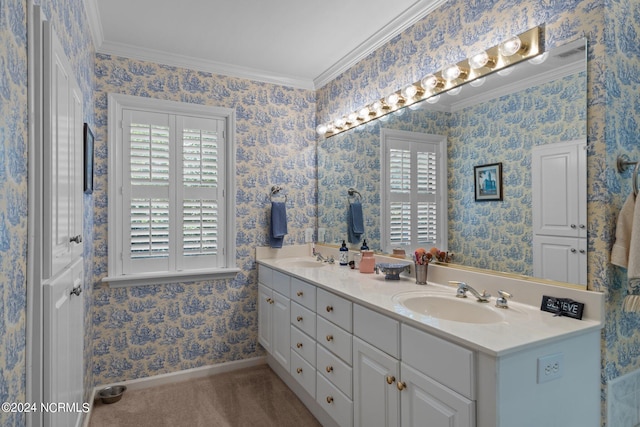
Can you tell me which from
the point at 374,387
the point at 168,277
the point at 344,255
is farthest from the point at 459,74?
the point at 168,277

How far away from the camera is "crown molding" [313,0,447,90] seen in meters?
2.25

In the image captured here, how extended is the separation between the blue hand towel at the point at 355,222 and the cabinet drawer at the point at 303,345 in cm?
88

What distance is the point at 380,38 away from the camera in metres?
2.64

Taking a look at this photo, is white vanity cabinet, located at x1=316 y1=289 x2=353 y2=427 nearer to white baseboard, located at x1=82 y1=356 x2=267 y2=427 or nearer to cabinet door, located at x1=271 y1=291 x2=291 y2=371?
cabinet door, located at x1=271 y1=291 x2=291 y2=371

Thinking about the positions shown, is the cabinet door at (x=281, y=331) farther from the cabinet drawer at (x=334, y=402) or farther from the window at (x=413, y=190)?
the window at (x=413, y=190)

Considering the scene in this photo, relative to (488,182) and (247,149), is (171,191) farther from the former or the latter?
(488,182)

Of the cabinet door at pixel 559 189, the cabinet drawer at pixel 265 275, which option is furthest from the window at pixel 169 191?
the cabinet door at pixel 559 189

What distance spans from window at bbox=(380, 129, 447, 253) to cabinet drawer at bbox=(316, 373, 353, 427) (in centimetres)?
98

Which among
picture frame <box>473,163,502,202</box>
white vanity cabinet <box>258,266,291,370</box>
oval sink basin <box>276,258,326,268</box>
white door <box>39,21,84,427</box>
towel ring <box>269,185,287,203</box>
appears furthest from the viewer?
towel ring <box>269,185,287,203</box>

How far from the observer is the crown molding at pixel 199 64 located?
2805 mm

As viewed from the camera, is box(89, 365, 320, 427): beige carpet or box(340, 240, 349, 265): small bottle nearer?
box(89, 365, 320, 427): beige carpet

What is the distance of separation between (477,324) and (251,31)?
2328mm

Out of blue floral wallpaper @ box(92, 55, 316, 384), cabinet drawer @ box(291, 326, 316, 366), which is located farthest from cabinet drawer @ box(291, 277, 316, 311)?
blue floral wallpaper @ box(92, 55, 316, 384)

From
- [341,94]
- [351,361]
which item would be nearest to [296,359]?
[351,361]
